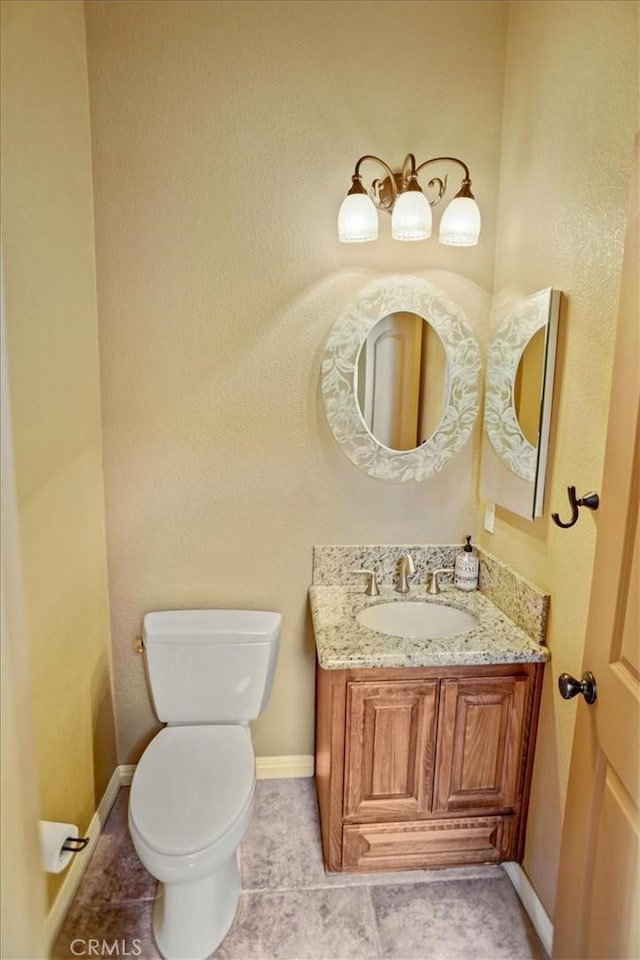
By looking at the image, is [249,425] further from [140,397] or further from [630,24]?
[630,24]

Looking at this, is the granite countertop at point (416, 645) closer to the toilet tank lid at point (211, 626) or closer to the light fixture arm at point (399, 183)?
the toilet tank lid at point (211, 626)

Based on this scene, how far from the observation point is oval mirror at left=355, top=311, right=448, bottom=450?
1864mm

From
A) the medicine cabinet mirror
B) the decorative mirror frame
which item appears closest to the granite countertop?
the medicine cabinet mirror

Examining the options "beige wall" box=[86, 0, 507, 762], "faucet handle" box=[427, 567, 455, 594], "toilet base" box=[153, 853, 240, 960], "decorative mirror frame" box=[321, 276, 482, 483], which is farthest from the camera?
"faucet handle" box=[427, 567, 455, 594]

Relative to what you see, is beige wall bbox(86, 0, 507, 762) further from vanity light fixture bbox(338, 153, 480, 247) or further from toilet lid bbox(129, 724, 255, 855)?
toilet lid bbox(129, 724, 255, 855)

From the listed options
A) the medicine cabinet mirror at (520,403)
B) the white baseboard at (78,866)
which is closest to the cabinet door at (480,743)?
the medicine cabinet mirror at (520,403)

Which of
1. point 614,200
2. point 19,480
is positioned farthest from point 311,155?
point 19,480

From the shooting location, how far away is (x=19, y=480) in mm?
1289

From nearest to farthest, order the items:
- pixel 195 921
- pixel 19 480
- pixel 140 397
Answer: pixel 19 480, pixel 195 921, pixel 140 397

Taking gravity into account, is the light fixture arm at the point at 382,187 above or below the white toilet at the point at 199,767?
above

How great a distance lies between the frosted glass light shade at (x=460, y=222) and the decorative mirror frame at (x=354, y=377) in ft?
0.62

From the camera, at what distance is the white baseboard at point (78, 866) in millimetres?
1435

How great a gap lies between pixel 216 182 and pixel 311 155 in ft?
1.12

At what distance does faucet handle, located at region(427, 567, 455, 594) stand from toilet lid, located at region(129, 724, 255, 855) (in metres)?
0.83
